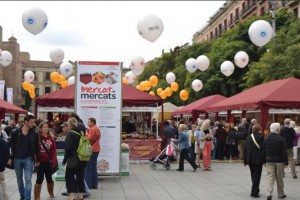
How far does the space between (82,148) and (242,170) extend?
333 inches

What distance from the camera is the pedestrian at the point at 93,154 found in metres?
11.6

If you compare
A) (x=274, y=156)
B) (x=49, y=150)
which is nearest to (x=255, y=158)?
(x=274, y=156)

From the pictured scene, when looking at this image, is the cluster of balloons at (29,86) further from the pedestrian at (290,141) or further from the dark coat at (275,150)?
the dark coat at (275,150)

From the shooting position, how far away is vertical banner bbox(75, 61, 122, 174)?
12914 mm

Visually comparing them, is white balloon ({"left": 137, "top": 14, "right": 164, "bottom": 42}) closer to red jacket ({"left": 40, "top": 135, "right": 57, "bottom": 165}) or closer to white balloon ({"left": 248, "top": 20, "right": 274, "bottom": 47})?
white balloon ({"left": 248, "top": 20, "right": 274, "bottom": 47})

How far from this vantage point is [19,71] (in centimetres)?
8100

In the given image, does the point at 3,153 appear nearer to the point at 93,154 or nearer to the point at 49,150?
the point at 49,150

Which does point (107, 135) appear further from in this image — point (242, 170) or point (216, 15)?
point (216, 15)

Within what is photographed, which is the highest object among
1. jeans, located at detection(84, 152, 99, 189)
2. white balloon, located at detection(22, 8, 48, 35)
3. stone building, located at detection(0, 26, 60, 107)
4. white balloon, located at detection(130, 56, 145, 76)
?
stone building, located at detection(0, 26, 60, 107)

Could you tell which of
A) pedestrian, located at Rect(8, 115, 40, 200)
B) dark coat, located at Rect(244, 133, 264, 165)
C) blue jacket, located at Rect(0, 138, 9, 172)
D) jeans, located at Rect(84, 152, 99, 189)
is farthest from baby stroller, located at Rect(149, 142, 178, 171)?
blue jacket, located at Rect(0, 138, 9, 172)

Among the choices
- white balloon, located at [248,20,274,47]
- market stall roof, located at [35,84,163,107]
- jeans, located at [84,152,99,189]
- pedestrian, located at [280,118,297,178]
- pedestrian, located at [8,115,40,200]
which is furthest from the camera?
market stall roof, located at [35,84,163,107]

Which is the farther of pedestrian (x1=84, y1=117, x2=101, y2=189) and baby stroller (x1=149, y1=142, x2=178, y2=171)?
baby stroller (x1=149, y1=142, x2=178, y2=171)

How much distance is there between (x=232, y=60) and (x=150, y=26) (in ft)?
85.0

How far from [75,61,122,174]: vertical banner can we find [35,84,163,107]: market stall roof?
5891 millimetres
